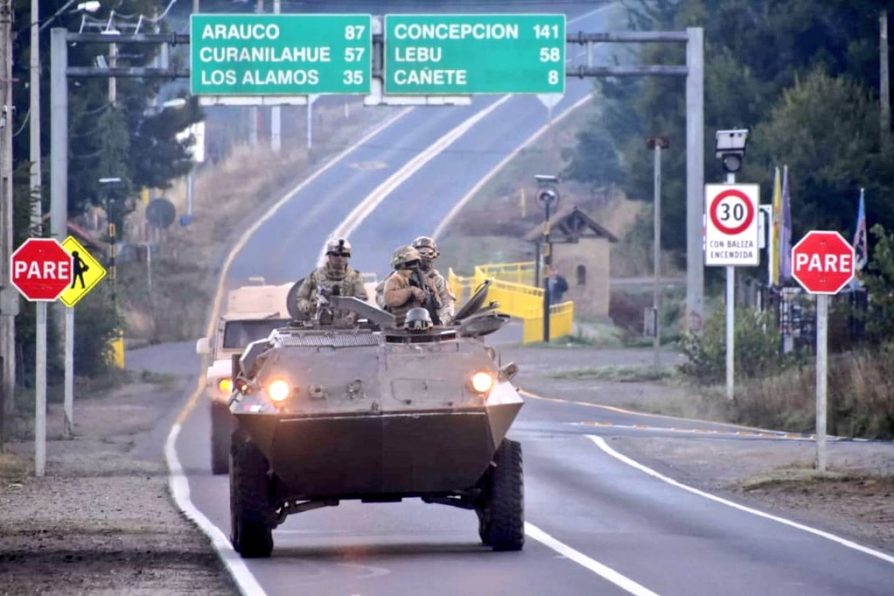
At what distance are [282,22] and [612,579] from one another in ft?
82.2

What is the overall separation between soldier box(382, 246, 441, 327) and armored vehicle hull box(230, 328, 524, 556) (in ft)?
2.96

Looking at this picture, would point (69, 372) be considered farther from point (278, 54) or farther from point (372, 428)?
point (372, 428)

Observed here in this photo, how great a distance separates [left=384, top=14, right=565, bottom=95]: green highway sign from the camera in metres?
36.4

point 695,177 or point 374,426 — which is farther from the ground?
point 695,177

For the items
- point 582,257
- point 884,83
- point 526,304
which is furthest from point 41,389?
point 582,257

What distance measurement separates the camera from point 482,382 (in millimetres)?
13922

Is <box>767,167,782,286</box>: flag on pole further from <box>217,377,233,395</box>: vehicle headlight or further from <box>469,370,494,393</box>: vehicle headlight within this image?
<box>469,370,494,393</box>: vehicle headlight

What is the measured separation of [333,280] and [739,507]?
4.90 m

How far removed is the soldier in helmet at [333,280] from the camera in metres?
16.3

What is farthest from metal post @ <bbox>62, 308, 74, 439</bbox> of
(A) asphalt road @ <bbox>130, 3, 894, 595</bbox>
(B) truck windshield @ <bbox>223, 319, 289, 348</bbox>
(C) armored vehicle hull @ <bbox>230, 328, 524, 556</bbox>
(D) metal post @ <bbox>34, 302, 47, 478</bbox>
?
(C) armored vehicle hull @ <bbox>230, 328, 524, 556</bbox>

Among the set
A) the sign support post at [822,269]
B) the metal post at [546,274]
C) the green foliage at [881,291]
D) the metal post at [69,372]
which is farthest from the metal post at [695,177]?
the sign support post at [822,269]

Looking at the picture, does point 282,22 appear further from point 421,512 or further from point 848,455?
point 421,512

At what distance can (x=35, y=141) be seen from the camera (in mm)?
37812

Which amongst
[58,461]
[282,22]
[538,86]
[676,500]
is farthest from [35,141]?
[676,500]
